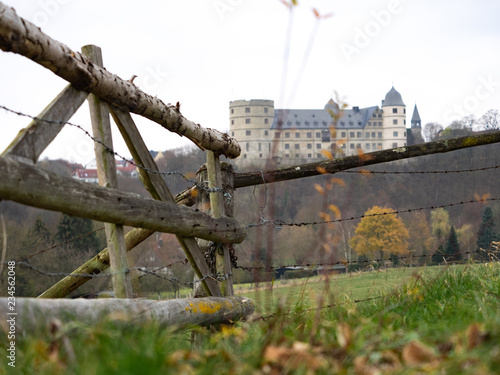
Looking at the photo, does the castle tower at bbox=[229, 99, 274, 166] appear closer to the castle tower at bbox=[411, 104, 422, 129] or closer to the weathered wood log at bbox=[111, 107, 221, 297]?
the castle tower at bbox=[411, 104, 422, 129]

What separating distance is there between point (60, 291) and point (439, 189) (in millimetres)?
59717

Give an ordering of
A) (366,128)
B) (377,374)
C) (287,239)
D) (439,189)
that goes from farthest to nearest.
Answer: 1. (366,128)
2. (439,189)
3. (287,239)
4. (377,374)

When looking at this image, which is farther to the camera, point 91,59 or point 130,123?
point 130,123

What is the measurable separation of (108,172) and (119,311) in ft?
3.20

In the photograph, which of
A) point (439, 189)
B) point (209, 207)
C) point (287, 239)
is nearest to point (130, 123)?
point (209, 207)

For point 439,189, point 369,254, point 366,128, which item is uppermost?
point 366,128

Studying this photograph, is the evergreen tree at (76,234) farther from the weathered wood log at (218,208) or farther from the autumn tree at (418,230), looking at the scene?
the weathered wood log at (218,208)

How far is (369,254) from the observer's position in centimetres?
4922

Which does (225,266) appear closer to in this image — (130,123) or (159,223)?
(159,223)

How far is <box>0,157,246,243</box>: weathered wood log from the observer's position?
2.29m

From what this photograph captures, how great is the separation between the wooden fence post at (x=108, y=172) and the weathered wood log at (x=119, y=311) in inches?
11.9

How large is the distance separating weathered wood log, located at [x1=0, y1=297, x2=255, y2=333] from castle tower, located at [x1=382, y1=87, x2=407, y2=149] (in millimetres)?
113876

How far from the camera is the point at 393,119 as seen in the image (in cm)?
11575

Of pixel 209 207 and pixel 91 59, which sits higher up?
pixel 91 59
